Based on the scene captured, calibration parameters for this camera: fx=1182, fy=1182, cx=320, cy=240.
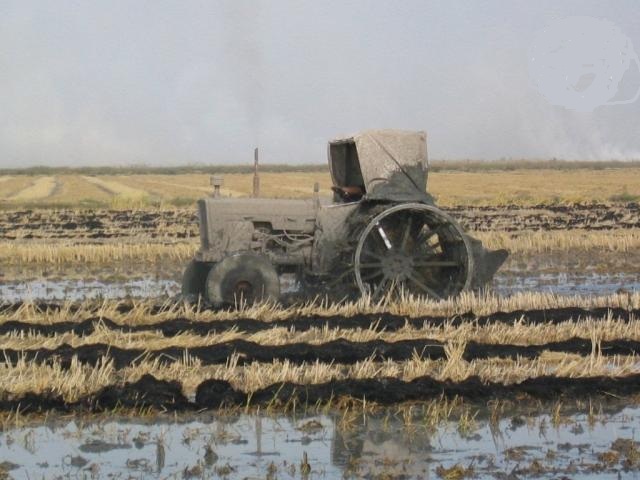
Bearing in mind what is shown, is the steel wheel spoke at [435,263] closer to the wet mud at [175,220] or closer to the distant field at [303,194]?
Answer: the wet mud at [175,220]

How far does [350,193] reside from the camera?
43.8ft

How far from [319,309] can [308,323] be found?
985mm

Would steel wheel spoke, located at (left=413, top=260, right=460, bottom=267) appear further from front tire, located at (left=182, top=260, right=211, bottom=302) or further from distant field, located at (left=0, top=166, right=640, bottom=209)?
distant field, located at (left=0, top=166, right=640, bottom=209)

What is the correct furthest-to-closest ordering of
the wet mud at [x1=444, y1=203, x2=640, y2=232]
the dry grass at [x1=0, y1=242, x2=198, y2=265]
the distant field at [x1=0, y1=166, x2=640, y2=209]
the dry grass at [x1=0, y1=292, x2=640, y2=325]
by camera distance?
the distant field at [x1=0, y1=166, x2=640, y2=209]
the wet mud at [x1=444, y1=203, x2=640, y2=232]
the dry grass at [x1=0, y1=242, x2=198, y2=265]
the dry grass at [x1=0, y1=292, x2=640, y2=325]

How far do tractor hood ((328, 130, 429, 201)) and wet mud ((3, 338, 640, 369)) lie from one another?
117 inches

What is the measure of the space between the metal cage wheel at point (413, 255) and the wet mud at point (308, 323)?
1.02 meters

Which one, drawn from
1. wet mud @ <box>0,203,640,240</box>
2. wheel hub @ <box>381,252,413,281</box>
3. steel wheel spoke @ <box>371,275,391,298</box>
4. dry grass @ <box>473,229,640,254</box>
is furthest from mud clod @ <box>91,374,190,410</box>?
wet mud @ <box>0,203,640,240</box>

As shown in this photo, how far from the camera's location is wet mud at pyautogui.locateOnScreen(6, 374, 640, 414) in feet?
25.3

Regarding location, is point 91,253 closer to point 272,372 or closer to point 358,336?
point 358,336

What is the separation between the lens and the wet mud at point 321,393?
7707 mm

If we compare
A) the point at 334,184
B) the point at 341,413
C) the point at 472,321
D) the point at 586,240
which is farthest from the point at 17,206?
the point at 341,413

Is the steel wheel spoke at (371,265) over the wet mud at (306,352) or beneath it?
over

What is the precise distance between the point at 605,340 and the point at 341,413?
3438mm

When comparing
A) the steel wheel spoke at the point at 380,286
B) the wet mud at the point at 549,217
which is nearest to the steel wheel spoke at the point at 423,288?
the steel wheel spoke at the point at 380,286
